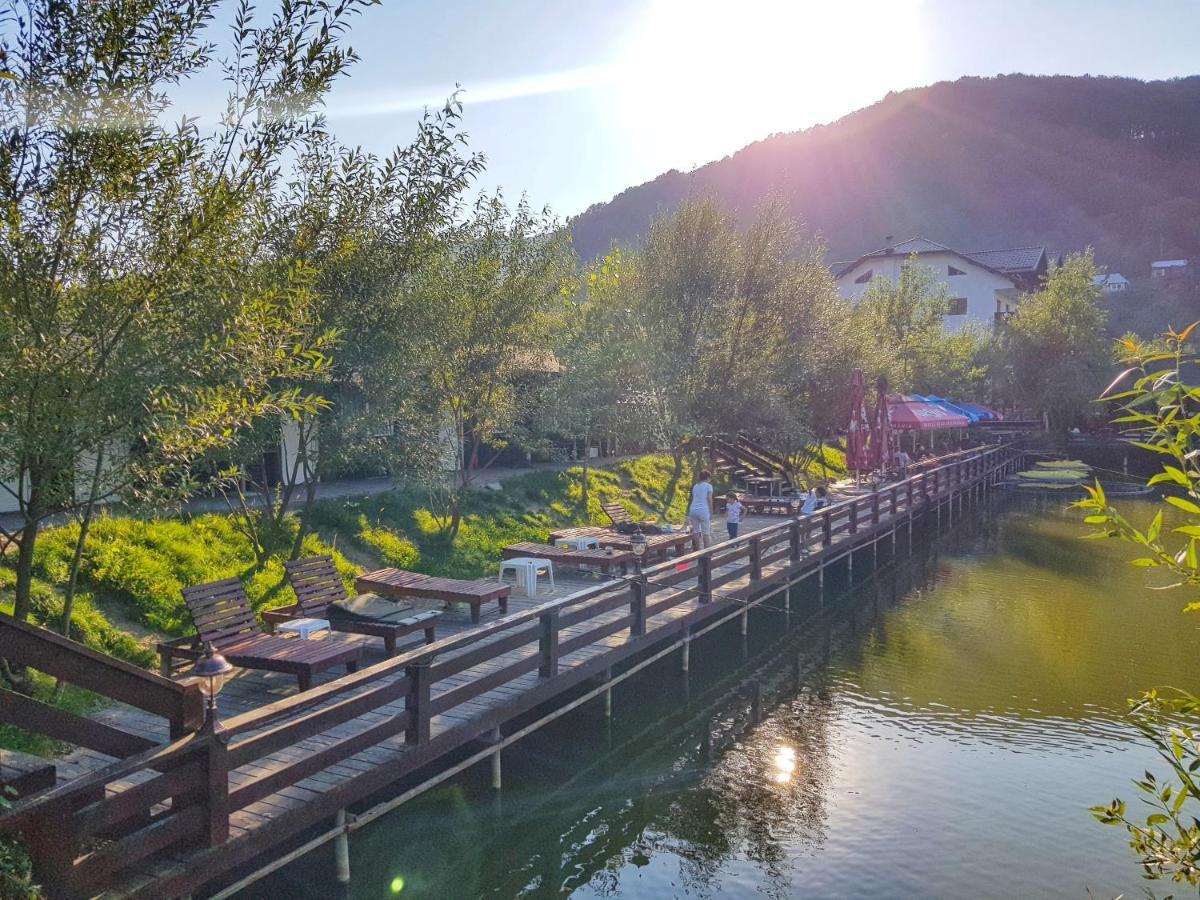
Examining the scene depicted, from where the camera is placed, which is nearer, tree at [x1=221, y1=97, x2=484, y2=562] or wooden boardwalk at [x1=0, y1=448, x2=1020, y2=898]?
wooden boardwalk at [x1=0, y1=448, x2=1020, y2=898]

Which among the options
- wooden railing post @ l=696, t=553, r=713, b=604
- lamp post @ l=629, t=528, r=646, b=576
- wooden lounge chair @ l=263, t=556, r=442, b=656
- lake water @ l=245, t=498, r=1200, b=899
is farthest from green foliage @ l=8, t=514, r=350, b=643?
wooden railing post @ l=696, t=553, r=713, b=604

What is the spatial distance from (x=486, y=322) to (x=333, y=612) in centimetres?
718

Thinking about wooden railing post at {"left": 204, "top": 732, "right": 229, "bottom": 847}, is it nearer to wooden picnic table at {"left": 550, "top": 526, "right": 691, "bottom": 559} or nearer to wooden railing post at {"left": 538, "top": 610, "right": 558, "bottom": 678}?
wooden railing post at {"left": 538, "top": 610, "right": 558, "bottom": 678}

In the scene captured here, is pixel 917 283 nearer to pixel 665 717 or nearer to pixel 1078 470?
pixel 1078 470

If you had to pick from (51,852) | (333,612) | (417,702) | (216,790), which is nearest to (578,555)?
(333,612)

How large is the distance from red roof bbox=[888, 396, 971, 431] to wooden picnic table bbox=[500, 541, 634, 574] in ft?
49.4

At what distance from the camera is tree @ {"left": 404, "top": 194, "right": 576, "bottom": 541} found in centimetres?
1455

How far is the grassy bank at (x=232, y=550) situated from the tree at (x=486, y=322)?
2.75ft

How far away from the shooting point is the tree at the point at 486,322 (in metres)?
14.5

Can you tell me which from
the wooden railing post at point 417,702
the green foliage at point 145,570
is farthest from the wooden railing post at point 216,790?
the green foliage at point 145,570

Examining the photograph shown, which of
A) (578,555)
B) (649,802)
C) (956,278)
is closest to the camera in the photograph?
(649,802)

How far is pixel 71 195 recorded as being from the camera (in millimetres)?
5848

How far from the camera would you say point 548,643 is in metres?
9.46

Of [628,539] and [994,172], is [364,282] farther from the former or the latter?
[994,172]
